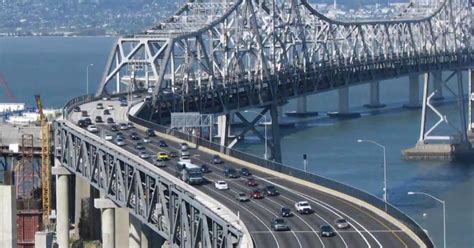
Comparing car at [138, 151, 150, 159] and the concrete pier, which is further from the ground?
car at [138, 151, 150, 159]

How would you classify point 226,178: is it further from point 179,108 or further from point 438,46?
point 438,46

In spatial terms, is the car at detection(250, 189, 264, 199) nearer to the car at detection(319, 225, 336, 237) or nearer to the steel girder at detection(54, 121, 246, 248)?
the steel girder at detection(54, 121, 246, 248)

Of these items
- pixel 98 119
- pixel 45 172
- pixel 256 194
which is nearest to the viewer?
pixel 256 194

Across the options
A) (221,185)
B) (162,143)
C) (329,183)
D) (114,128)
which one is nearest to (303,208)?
(329,183)

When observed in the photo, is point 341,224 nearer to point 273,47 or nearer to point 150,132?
point 150,132

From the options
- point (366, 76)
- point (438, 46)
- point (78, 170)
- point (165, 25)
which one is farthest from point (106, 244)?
point (438, 46)

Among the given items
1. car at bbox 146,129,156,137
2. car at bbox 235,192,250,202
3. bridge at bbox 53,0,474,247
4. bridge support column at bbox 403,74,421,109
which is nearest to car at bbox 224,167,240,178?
bridge at bbox 53,0,474,247
